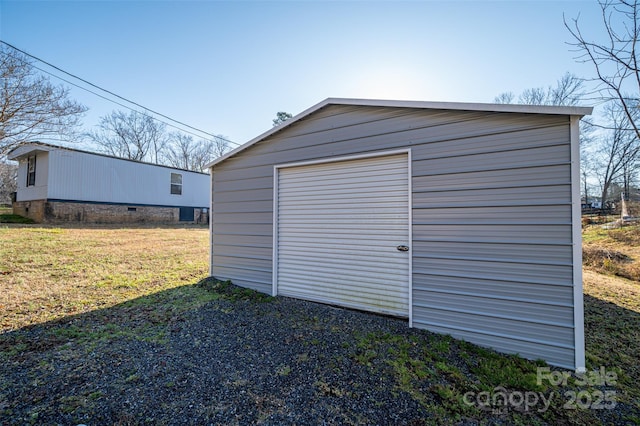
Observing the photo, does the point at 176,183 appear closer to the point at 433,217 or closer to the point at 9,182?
the point at 9,182

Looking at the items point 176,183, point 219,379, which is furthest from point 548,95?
point 176,183

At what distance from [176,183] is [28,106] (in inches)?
319

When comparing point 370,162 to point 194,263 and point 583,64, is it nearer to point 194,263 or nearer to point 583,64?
point 583,64

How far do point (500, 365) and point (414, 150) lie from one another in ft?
8.45

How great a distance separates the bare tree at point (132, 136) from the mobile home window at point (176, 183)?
500 inches

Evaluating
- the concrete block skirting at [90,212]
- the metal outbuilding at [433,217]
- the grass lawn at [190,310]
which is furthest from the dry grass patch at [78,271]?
the concrete block skirting at [90,212]

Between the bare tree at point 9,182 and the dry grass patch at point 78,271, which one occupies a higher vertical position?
the bare tree at point 9,182

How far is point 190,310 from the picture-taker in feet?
13.2

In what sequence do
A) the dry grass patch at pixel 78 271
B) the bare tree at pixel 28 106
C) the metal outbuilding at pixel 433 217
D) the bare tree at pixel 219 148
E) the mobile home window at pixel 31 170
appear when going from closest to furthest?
the metal outbuilding at pixel 433 217 → the dry grass patch at pixel 78 271 → the bare tree at pixel 28 106 → the mobile home window at pixel 31 170 → the bare tree at pixel 219 148

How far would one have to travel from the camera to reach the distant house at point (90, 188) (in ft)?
40.6

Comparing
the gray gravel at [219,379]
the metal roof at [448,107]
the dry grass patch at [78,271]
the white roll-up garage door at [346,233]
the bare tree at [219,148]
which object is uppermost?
the bare tree at [219,148]

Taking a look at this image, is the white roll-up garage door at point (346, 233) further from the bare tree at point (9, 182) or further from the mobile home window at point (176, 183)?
the bare tree at point (9, 182)

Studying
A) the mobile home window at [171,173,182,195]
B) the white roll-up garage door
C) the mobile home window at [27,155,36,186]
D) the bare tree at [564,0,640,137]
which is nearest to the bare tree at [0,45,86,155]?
the mobile home window at [27,155,36,186]

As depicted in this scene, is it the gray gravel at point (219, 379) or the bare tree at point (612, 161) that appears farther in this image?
the bare tree at point (612, 161)
